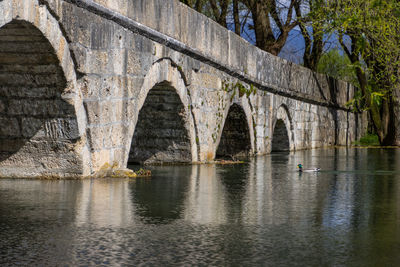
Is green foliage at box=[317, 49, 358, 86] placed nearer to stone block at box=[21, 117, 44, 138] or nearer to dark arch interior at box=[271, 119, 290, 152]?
dark arch interior at box=[271, 119, 290, 152]

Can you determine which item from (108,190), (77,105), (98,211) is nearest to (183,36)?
(77,105)

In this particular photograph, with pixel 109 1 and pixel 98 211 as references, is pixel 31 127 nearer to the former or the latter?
pixel 109 1

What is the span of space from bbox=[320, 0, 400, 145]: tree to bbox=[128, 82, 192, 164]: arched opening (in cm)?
888

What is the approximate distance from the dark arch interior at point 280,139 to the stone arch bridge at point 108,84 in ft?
14.8

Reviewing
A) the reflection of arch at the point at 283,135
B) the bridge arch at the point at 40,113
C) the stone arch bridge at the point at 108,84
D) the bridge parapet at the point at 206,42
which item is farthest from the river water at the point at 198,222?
the reflection of arch at the point at 283,135

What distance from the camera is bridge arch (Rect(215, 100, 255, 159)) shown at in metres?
14.1

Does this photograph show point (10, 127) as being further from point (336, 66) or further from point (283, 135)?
point (336, 66)

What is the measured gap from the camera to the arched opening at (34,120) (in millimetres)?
7355

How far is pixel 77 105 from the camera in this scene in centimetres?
754

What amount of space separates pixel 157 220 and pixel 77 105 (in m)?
2.76

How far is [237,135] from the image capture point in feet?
47.3

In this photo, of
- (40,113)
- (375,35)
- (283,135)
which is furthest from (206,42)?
(375,35)

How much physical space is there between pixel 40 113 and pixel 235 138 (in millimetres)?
7239

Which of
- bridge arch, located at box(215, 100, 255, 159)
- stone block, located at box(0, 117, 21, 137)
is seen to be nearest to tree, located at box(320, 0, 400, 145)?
bridge arch, located at box(215, 100, 255, 159)
